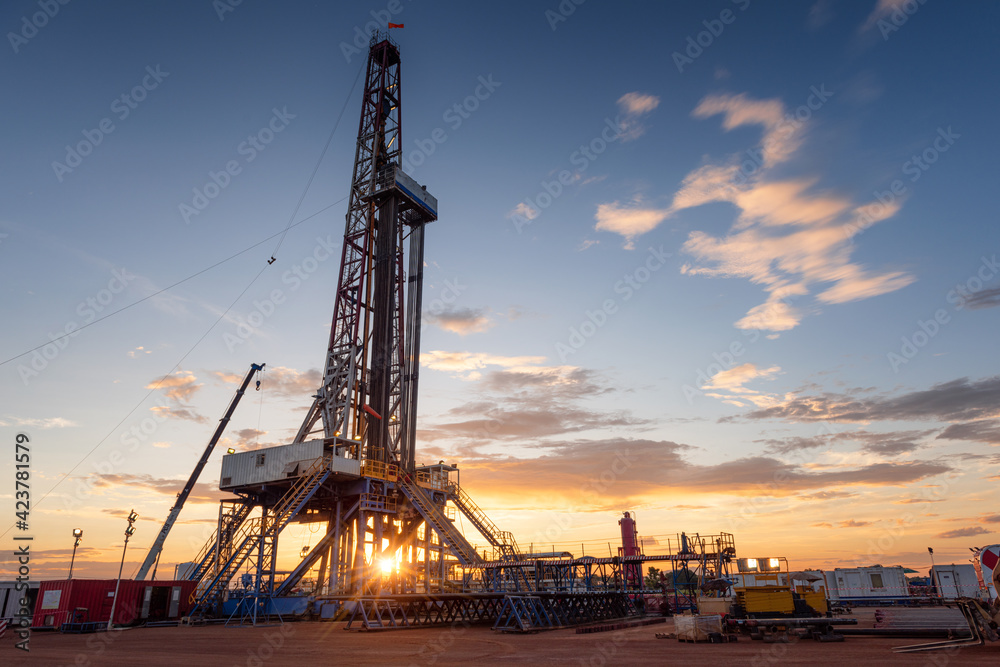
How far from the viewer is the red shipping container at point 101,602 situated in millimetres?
28469

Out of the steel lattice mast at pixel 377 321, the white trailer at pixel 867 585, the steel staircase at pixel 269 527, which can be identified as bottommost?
the white trailer at pixel 867 585

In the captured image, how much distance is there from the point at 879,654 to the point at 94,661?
1819cm

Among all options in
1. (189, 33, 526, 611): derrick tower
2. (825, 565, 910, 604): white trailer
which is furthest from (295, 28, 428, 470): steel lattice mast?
(825, 565, 910, 604): white trailer

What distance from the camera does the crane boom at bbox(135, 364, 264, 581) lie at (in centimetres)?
5228

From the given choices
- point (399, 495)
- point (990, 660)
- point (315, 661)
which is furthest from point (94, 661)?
point (399, 495)

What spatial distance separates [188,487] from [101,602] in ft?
91.6

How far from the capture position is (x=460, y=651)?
1585 cm

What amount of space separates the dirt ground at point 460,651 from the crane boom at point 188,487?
33105 mm

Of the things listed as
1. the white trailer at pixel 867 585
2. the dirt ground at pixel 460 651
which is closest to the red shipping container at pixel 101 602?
the dirt ground at pixel 460 651

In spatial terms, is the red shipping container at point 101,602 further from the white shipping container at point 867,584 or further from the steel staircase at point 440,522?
the white shipping container at point 867,584

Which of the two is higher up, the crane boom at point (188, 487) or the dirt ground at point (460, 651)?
the crane boom at point (188, 487)

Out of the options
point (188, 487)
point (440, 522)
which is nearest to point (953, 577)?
point (440, 522)

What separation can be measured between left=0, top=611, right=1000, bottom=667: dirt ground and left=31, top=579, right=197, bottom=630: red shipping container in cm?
660

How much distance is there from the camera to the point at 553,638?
19.7m
